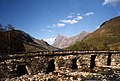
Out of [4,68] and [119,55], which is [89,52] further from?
[4,68]

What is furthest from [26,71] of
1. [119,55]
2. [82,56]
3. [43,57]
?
[119,55]

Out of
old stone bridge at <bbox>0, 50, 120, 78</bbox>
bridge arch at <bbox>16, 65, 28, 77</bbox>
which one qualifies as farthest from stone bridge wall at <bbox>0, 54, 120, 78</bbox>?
bridge arch at <bbox>16, 65, 28, 77</bbox>

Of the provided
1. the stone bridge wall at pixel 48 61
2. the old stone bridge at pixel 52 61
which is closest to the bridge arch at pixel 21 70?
the old stone bridge at pixel 52 61

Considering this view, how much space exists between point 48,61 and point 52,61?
2.00 meters

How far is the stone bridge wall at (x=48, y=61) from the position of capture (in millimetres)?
45372

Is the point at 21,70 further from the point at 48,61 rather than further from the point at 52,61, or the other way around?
the point at 52,61

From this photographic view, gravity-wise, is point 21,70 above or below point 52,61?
below

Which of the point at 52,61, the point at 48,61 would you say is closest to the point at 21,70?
the point at 48,61

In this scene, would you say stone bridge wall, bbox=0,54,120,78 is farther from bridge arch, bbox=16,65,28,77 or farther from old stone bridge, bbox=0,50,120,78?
bridge arch, bbox=16,65,28,77

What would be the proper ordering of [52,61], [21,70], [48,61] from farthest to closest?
[52,61] < [48,61] < [21,70]

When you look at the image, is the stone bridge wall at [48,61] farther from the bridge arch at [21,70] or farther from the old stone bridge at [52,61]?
the bridge arch at [21,70]

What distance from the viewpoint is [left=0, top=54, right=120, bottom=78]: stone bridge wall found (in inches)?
1786

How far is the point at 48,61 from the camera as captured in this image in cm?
5456

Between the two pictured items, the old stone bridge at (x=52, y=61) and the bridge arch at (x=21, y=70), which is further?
the bridge arch at (x=21, y=70)
